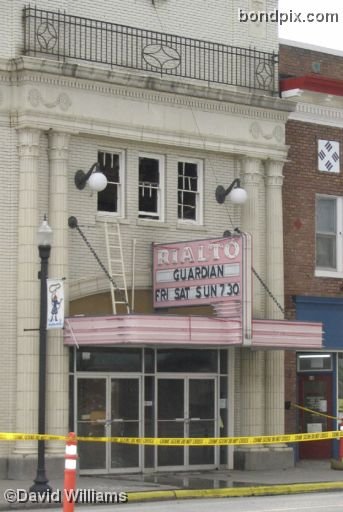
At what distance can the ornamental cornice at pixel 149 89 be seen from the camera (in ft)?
88.5

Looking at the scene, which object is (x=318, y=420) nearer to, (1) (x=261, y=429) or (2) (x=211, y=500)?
(1) (x=261, y=429)

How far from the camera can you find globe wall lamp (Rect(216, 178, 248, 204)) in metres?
29.8

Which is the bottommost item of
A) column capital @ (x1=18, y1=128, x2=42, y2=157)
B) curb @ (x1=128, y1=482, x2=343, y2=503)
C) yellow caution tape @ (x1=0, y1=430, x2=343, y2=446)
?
curb @ (x1=128, y1=482, x2=343, y2=503)

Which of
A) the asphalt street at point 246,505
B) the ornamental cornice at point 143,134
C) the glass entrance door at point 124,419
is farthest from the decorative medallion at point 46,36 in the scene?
the asphalt street at point 246,505

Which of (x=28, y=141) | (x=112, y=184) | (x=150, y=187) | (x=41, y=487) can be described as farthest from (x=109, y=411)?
(x=28, y=141)

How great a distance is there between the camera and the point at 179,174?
98.4 feet

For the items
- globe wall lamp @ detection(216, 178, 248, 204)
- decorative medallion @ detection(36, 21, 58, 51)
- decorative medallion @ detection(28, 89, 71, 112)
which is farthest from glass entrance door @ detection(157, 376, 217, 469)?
decorative medallion @ detection(36, 21, 58, 51)

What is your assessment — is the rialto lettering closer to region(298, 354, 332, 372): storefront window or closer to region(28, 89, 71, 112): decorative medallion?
region(28, 89, 71, 112): decorative medallion

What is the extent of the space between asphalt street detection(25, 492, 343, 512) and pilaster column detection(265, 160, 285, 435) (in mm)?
5453

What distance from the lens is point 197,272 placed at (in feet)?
91.4

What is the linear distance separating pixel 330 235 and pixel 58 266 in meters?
8.40

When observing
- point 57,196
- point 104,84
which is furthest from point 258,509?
→ point 104,84

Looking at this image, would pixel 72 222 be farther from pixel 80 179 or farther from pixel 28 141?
pixel 28 141

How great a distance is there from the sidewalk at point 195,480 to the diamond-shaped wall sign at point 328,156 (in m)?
7.12
